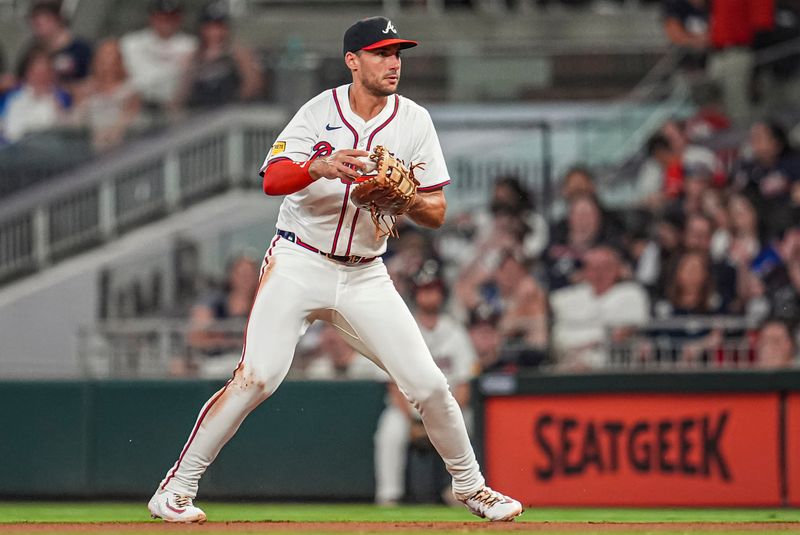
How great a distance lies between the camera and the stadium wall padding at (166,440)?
35.4ft

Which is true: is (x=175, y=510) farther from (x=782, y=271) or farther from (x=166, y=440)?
(x=782, y=271)

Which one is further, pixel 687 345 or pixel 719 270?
pixel 719 270

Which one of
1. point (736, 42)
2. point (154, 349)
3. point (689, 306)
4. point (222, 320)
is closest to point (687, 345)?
point (689, 306)

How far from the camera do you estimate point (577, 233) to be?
38.7 feet

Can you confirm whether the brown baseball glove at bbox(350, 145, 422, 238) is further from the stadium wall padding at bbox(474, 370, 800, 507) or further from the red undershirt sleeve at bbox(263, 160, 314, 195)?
the stadium wall padding at bbox(474, 370, 800, 507)

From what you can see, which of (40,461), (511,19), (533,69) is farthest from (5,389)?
(511,19)

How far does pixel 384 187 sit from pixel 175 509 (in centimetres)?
179

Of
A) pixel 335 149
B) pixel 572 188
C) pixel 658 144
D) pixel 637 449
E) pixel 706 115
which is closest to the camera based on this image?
pixel 335 149

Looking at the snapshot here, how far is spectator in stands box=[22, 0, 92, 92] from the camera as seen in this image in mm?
14672

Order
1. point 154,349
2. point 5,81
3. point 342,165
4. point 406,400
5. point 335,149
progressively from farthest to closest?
1. point 5,81
2. point 154,349
3. point 406,400
4. point 335,149
5. point 342,165

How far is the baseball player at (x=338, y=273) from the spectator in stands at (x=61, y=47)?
844 centimetres

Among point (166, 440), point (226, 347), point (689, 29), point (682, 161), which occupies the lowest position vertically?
point (166, 440)

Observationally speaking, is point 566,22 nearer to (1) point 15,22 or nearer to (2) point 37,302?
(1) point 15,22

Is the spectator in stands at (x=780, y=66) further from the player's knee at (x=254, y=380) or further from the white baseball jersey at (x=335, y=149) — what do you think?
the player's knee at (x=254, y=380)
